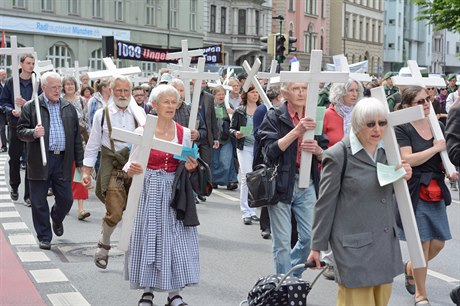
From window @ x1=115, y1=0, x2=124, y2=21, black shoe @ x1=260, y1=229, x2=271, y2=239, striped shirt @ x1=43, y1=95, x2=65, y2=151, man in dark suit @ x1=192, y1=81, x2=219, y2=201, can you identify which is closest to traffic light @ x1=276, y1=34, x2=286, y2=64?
man in dark suit @ x1=192, y1=81, x2=219, y2=201

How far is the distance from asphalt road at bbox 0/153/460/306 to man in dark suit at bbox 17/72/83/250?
426 mm

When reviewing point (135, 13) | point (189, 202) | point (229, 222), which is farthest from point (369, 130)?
point (135, 13)

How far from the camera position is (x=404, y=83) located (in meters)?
7.71

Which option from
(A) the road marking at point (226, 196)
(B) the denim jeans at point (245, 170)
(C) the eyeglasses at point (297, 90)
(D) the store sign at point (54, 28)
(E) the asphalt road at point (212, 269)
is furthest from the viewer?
(D) the store sign at point (54, 28)

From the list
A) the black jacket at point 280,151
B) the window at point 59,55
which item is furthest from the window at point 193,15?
the black jacket at point 280,151

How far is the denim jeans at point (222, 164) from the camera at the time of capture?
15.5 metres

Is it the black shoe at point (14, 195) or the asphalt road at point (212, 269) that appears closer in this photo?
the asphalt road at point (212, 269)

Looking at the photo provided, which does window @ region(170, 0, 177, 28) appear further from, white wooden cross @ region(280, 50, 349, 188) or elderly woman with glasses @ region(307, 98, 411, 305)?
elderly woman with glasses @ region(307, 98, 411, 305)

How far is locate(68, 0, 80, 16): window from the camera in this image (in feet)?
165

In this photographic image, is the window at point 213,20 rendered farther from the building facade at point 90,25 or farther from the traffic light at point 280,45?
the traffic light at point 280,45

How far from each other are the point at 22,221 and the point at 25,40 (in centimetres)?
3699

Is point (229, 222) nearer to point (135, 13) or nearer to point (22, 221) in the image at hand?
point (22, 221)

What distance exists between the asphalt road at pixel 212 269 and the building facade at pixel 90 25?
1395 inches

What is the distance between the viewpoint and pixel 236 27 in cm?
6806
